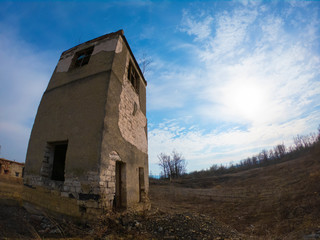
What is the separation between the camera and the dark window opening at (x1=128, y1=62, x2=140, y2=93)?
7854 millimetres

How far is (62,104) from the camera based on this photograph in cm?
582

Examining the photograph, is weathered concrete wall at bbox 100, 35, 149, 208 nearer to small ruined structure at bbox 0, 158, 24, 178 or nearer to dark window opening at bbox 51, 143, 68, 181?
dark window opening at bbox 51, 143, 68, 181

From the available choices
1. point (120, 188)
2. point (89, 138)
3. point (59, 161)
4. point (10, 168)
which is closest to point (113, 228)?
point (120, 188)

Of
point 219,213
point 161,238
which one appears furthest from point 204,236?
point 219,213

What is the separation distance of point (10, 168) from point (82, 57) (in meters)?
21.5

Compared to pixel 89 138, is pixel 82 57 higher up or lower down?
higher up

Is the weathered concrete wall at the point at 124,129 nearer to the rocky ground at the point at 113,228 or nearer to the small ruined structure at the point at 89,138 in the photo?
the small ruined structure at the point at 89,138

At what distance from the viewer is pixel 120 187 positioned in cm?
558

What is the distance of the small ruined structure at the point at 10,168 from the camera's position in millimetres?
18239

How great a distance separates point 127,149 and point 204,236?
3730mm

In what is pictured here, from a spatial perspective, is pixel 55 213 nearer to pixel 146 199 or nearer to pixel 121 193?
pixel 121 193

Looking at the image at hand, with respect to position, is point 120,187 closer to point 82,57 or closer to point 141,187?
point 141,187

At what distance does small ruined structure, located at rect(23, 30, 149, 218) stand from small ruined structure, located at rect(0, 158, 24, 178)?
18970mm

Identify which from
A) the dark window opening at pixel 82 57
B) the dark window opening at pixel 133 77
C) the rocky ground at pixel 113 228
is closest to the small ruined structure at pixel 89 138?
the dark window opening at pixel 82 57
